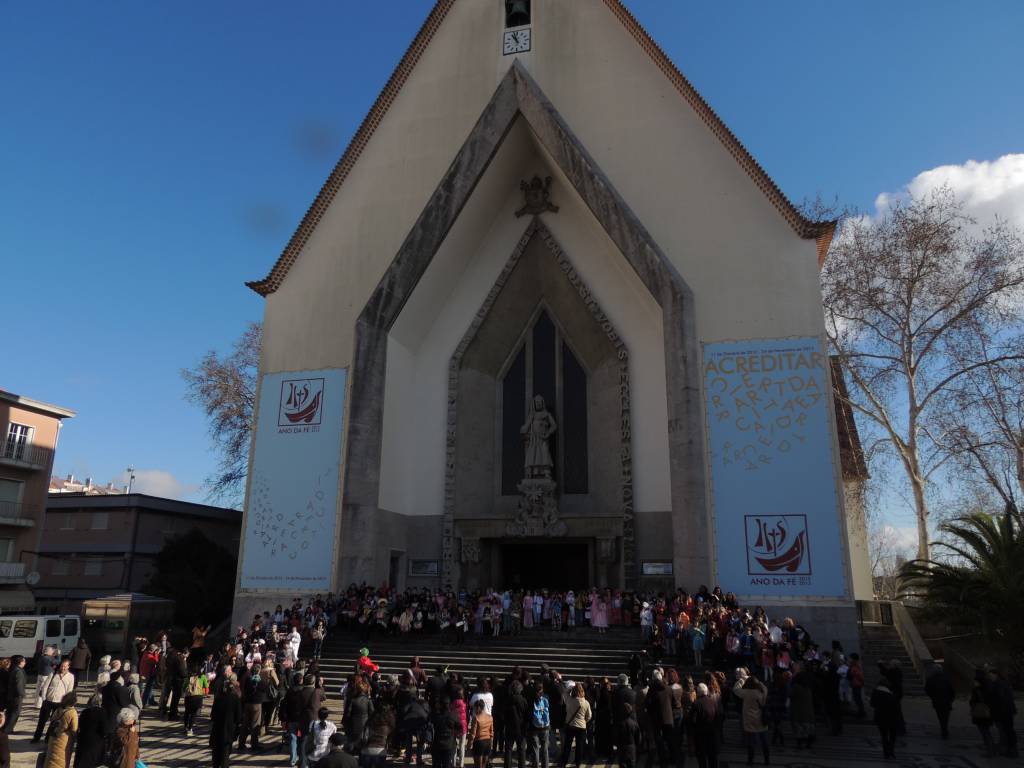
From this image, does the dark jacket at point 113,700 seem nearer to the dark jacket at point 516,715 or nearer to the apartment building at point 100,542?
the dark jacket at point 516,715

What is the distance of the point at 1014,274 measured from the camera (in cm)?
2267

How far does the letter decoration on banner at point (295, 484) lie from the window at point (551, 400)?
5.21 meters

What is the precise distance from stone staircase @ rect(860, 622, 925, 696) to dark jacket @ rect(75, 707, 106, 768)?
1390cm

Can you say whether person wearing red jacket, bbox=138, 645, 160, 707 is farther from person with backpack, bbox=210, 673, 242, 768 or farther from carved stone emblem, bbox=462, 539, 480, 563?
carved stone emblem, bbox=462, 539, 480, 563

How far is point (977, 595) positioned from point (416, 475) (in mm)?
14818

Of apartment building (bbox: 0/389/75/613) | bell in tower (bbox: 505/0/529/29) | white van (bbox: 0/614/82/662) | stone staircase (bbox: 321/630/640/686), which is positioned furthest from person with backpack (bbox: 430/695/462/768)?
apartment building (bbox: 0/389/75/613)

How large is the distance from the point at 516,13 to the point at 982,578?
2029 centimetres

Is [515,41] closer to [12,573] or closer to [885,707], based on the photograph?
[885,707]

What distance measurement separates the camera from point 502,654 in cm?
1591

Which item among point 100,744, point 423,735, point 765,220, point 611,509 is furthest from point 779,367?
point 100,744

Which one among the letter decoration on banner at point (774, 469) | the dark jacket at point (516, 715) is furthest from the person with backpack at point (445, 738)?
the letter decoration on banner at point (774, 469)

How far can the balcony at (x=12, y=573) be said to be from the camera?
2648 cm

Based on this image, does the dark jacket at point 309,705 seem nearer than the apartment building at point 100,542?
Yes

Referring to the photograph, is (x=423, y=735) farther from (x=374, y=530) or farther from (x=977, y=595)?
(x=977, y=595)
